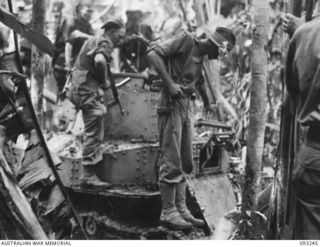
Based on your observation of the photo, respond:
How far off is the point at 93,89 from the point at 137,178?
1321 mm

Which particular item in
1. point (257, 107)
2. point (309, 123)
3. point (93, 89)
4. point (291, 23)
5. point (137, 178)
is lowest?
point (137, 178)

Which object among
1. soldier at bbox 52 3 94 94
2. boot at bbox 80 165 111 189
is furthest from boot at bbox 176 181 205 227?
soldier at bbox 52 3 94 94

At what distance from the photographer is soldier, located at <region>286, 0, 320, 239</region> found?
3643 millimetres

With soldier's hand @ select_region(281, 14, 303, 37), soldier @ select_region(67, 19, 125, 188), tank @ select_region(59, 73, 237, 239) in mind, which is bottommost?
tank @ select_region(59, 73, 237, 239)

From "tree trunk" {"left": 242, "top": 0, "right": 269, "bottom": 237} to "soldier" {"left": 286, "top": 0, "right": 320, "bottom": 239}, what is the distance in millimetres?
1620

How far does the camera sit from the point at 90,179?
6.79 meters

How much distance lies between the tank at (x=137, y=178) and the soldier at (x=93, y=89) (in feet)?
0.46

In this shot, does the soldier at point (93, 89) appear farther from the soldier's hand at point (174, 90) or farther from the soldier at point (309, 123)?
the soldier at point (309, 123)

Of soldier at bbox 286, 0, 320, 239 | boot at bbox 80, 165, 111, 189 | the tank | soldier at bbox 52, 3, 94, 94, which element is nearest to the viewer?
soldier at bbox 286, 0, 320, 239

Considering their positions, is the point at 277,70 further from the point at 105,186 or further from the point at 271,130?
the point at 105,186

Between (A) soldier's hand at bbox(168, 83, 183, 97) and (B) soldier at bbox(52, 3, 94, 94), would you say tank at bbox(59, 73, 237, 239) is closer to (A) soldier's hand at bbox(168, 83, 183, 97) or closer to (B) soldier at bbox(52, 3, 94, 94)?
(A) soldier's hand at bbox(168, 83, 183, 97)

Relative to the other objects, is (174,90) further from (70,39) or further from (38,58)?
(70,39)

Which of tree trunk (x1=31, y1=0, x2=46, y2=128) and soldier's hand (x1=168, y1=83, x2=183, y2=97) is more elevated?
tree trunk (x1=31, y1=0, x2=46, y2=128)

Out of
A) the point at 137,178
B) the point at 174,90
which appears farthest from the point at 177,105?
the point at 137,178
